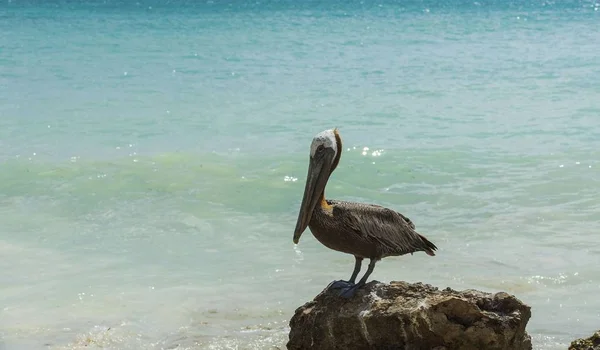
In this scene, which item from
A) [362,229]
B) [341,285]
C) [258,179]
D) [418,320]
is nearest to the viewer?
[418,320]

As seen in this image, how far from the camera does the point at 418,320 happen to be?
12.6ft

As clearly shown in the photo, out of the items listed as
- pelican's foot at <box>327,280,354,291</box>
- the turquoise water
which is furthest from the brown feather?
the turquoise water

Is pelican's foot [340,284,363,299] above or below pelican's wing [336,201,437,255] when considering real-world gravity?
below

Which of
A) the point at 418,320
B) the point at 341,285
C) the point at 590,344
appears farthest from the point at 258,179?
the point at 590,344

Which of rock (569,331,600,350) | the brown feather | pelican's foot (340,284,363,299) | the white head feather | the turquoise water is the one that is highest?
the white head feather

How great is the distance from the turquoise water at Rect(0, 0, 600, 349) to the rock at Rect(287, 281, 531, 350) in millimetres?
1164

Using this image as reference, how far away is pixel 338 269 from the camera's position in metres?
6.49

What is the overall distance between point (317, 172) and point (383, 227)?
1.27ft

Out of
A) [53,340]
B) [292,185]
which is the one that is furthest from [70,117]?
[53,340]

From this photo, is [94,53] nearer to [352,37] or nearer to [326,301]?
Answer: [352,37]

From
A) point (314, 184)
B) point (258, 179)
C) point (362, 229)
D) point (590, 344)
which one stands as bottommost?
point (258, 179)

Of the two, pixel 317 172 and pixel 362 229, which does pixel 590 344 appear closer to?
pixel 362 229

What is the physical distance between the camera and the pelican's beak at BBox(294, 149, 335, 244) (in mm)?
3992

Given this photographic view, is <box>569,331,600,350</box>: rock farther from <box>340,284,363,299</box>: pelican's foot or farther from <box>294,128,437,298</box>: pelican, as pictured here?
<box>340,284,363,299</box>: pelican's foot
